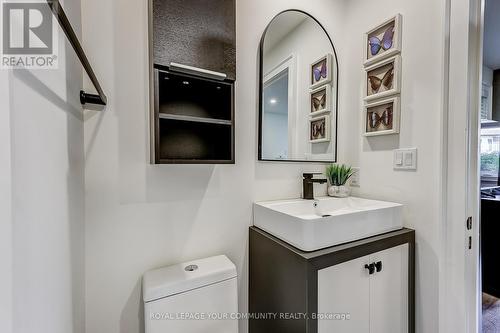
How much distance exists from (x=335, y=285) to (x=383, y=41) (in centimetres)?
139

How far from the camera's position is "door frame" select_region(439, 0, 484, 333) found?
1026 mm

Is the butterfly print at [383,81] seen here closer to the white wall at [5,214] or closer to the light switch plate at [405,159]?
the light switch plate at [405,159]

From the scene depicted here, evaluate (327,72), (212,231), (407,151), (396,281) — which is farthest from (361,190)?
(212,231)

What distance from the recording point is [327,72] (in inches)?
59.5

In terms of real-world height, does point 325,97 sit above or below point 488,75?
Answer: below

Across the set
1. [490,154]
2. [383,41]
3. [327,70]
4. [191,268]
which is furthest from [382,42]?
[490,154]

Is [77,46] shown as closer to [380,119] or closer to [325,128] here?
[325,128]

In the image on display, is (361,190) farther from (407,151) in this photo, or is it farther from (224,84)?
(224,84)

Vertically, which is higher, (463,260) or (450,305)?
(463,260)

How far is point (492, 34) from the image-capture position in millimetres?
1874

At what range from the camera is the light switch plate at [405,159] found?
1.18 metres

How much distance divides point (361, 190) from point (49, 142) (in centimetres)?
160

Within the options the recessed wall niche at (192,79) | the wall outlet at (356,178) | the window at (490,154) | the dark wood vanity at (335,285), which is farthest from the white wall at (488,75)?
the recessed wall niche at (192,79)

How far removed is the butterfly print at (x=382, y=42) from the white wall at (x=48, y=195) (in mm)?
1527
